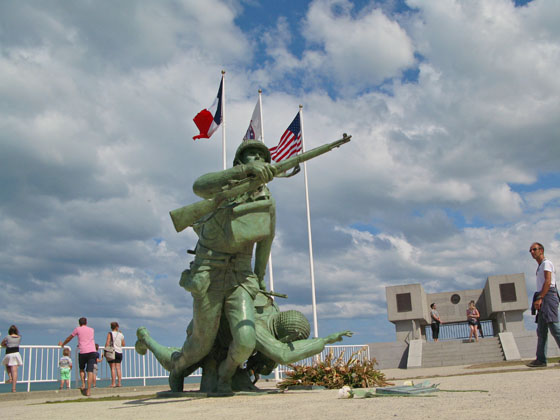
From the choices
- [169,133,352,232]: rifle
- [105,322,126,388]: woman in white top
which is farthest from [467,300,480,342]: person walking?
[169,133,352,232]: rifle

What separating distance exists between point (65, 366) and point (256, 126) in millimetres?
9170


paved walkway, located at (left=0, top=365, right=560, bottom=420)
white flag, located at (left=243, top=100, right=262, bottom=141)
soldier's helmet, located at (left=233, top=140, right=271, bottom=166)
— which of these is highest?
white flag, located at (left=243, top=100, right=262, bottom=141)

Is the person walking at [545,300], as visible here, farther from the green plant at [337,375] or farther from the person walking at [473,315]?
the person walking at [473,315]

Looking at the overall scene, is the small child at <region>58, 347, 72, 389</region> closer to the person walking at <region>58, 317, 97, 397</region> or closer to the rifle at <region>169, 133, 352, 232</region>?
the person walking at <region>58, 317, 97, 397</region>

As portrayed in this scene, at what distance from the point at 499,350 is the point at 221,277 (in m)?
15.2

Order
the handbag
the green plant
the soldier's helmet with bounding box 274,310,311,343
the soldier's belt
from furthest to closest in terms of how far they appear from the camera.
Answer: the handbag → the green plant → the soldier's helmet with bounding box 274,310,311,343 → the soldier's belt

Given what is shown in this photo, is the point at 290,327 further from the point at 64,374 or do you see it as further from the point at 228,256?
the point at 64,374

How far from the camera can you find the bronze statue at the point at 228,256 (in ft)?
19.5

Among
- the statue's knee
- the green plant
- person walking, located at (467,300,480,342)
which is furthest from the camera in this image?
person walking, located at (467,300,480,342)

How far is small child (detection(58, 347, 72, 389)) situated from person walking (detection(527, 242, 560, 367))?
9.75m

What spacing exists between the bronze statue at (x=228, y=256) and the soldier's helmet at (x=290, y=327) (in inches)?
16.1

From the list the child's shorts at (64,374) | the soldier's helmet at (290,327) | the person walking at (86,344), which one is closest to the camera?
the soldier's helmet at (290,327)

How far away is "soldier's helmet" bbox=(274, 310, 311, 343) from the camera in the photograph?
21.3 feet

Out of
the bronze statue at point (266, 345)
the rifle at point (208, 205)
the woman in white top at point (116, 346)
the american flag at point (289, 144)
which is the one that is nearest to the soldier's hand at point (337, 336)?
the bronze statue at point (266, 345)
